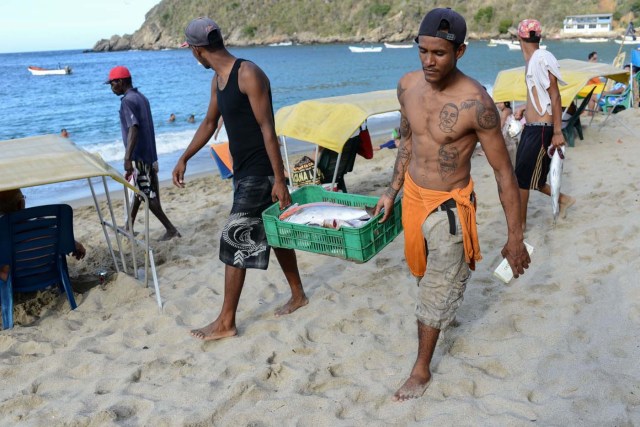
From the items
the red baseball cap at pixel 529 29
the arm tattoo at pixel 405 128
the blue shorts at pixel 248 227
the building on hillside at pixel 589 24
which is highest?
the red baseball cap at pixel 529 29

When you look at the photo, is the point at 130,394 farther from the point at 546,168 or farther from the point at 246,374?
the point at 546,168

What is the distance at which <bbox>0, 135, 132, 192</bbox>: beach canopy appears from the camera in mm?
4042

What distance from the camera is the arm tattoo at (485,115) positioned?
2912 mm

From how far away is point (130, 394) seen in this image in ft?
11.7

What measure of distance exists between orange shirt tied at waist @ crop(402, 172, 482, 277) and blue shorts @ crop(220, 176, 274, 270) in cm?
111

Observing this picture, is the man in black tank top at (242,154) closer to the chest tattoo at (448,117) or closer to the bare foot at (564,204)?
the chest tattoo at (448,117)

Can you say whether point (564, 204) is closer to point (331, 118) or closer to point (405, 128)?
point (331, 118)

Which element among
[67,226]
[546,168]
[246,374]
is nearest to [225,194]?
[67,226]

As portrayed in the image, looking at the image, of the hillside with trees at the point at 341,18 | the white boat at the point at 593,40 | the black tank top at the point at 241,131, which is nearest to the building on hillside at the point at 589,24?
the hillside with trees at the point at 341,18

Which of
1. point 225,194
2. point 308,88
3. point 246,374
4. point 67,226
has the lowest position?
point 308,88

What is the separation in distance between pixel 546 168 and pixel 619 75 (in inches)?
229

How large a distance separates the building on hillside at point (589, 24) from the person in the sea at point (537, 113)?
79994 mm

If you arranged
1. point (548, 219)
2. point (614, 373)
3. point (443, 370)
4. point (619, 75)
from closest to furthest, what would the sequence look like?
point (614, 373) → point (443, 370) → point (548, 219) → point (619, 75)

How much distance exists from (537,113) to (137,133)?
13.1 ft
